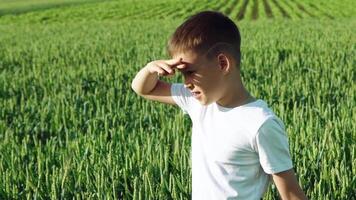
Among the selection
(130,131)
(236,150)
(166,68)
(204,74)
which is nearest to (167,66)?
(166,68)

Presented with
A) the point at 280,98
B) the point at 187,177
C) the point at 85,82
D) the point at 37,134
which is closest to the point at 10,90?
the point at 85,82

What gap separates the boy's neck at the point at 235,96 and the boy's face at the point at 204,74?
A: 0.03 meters

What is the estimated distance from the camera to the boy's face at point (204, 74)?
1.78 metres

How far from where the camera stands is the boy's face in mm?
1777

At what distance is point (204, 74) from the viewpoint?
1786mm

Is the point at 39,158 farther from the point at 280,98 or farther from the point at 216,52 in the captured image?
the point at 280,98

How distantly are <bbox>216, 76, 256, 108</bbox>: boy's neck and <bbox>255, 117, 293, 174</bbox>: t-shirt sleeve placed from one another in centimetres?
14

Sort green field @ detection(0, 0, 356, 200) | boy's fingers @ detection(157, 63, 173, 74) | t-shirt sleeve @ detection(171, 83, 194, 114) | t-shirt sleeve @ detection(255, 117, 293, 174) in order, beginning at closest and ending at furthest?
1. t-shirt sleeve @ detection(255, 117, 293, 174)
2. boy's fingers @ detection(157, 63, 173, 74)
3. t-shirt sleeve @ detection(171, 83, 194, 114)
4. green field @ detection(0, 0, 356, 200)

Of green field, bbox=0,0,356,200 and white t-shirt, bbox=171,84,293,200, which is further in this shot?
green field, bbox=0,0,356,200

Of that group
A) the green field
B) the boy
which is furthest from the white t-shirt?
the green field

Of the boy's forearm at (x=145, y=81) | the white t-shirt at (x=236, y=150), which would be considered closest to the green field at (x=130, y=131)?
the boy's forearm at (x=145, y=81)

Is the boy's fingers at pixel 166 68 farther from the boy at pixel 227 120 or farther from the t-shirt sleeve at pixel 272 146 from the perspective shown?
the t-shirt sleeve at pixel 272 146

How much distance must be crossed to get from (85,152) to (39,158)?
0.82 feet

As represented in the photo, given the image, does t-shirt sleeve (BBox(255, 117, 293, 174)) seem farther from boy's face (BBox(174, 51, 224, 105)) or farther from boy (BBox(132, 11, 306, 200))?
boy's face (BBox(174, 51, 224, 105))
